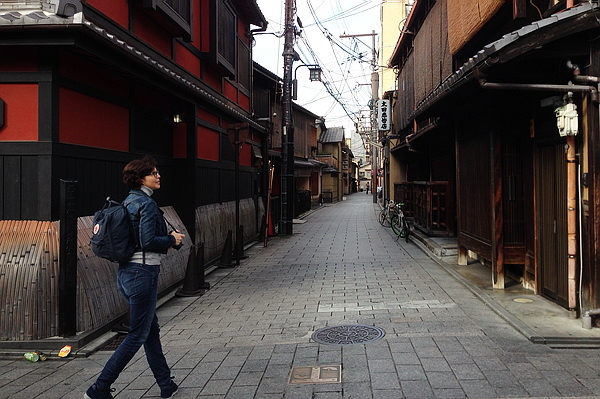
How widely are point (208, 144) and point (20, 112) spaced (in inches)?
245

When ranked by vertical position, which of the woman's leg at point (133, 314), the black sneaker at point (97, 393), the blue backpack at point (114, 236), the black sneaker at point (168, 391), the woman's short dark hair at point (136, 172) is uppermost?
the woman's short dark hair at point (136, 172)

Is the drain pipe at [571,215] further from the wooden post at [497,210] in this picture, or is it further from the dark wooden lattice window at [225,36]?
the dark wooden lattice window at [225,36]

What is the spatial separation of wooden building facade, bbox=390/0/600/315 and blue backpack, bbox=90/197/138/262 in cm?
476

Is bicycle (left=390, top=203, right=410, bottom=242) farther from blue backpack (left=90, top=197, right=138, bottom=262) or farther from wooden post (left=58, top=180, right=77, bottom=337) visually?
blue backpack (left=90, top=197, right=138, bottom=262)

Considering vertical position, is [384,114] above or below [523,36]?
above

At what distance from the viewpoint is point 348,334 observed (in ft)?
20.4

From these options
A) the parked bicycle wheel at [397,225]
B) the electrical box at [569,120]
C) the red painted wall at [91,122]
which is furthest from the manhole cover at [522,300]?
the parked bicycle wheel at [397,225]

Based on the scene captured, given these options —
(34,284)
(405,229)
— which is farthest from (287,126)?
(34,284)

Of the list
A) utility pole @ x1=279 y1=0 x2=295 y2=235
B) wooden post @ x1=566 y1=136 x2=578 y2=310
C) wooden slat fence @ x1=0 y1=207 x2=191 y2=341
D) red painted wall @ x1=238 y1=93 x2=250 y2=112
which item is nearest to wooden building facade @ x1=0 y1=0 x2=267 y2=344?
wooden slat fence @ x1=0 y1=207 x2=191 y2=341

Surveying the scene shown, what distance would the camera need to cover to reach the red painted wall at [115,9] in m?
6.74

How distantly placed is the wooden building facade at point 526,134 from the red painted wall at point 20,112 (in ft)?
19.2

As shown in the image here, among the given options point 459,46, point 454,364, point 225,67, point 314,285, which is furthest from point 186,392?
point 225,67

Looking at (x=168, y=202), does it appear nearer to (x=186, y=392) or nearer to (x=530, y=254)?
(x=186, y=392)

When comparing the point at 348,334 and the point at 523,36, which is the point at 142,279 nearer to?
the point at 348,334
